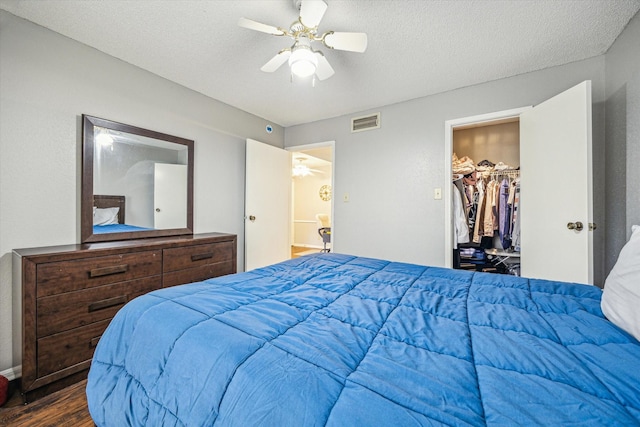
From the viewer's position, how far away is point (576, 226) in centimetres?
190

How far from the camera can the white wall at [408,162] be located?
7.77ft

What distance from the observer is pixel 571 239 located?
6.40 feet

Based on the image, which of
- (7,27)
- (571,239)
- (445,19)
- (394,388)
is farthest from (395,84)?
(7,27)

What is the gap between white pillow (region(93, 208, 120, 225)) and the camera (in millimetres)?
2115

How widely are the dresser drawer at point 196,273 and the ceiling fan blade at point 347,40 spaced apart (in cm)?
208

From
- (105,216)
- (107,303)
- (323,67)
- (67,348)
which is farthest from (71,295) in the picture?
(323,67)

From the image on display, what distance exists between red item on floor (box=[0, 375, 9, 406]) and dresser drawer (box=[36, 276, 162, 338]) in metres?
0.31

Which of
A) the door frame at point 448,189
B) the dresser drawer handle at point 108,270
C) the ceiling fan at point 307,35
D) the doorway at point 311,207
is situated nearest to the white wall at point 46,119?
the dresser drawer handle at point 108,270

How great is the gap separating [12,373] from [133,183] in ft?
4.88

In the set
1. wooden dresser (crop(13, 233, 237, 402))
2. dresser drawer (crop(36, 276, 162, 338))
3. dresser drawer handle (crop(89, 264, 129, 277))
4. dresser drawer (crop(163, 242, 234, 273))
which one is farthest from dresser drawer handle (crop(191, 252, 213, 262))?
dresser drawer handle (crop(89, 264, 129, 277))

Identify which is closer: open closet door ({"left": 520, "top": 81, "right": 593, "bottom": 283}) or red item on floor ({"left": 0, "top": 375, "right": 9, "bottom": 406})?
red item on floor ({"left": 0, "top": 375, "right": 9, "bottom": 406})

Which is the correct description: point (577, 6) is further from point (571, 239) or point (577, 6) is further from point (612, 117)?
point (571, 239)

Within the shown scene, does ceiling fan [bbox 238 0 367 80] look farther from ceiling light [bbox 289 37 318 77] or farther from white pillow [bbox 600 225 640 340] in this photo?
white pillow [bbox 600 225 640 340]

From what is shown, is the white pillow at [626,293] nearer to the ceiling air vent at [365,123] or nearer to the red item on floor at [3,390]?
the ceiling air vent at [365,123]
